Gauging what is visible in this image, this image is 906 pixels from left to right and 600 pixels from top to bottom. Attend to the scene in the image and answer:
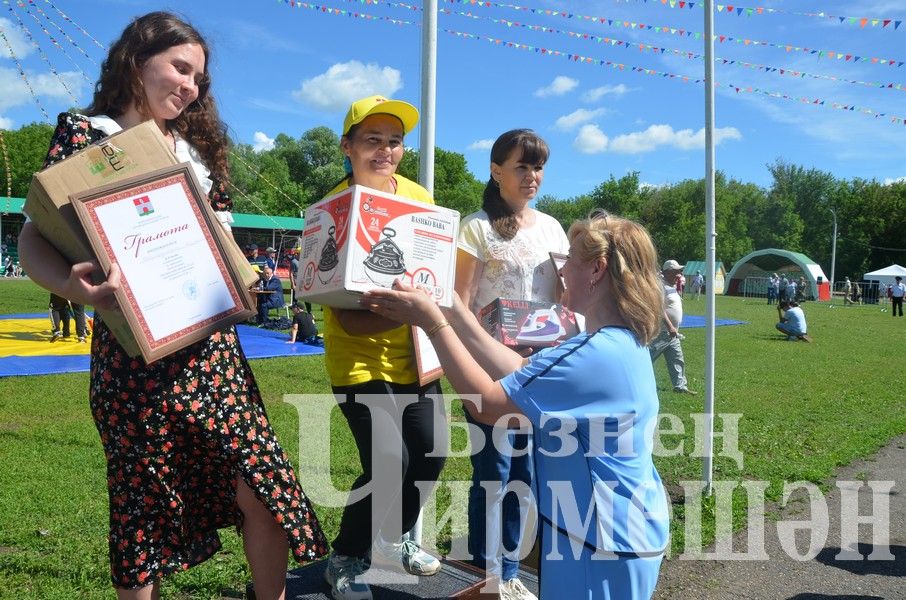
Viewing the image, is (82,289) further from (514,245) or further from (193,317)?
(514,245)

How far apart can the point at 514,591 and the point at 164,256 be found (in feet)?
6.78

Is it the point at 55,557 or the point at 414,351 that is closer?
the point at 414,351

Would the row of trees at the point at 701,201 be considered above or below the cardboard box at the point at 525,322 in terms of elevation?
above

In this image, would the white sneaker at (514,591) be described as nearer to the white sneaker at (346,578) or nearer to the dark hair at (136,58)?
the white sneaker at (346,578)

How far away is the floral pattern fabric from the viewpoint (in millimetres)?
1939

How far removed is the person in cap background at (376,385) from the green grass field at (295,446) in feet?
2.69

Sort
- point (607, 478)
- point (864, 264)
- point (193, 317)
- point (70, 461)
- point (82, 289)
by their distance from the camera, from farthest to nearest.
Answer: point (864, 264) → point (70, 461) → point (607, 478) → point (193, 317) → point (82, 289)

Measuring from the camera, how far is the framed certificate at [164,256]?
1.77 metres

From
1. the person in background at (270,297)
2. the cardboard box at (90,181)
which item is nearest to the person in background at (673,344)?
the cardboard box at (90,181)

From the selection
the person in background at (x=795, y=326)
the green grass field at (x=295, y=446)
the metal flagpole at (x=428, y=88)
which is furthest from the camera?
the person in background at (x=795, y=326)

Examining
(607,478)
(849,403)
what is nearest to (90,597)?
(607,478)

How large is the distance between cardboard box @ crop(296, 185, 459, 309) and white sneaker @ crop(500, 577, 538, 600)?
150cm

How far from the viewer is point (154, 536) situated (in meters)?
2.03

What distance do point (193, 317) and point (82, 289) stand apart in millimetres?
273
